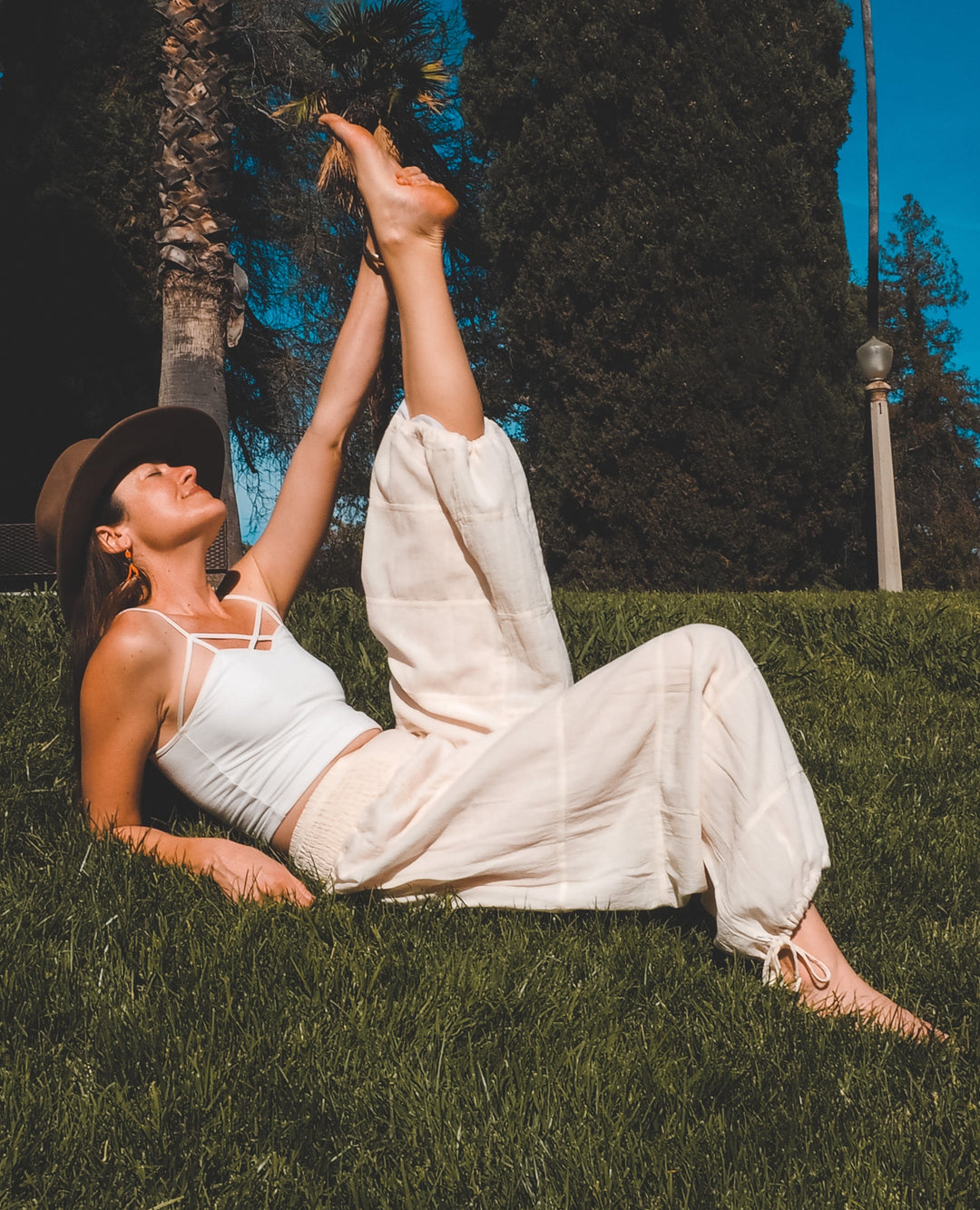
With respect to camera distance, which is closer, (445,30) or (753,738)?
(753,738)

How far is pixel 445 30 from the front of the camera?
15406 millimetres

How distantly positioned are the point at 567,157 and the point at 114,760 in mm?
11763

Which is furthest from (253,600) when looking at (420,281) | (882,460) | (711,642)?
(882,460)

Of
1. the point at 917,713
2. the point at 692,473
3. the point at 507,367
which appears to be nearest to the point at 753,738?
the point at 917,713

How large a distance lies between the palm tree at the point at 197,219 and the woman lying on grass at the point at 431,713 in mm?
4940

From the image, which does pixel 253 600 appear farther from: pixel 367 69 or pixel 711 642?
pixel 367 69

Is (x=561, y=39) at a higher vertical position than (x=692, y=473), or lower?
higher

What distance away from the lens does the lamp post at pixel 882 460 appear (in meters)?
10.6

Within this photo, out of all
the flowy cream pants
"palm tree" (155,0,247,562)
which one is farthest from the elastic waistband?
"palm tree" (155,0,247,562)

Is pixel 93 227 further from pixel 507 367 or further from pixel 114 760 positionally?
pixel 114 760

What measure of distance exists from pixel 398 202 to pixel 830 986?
6.70 feet

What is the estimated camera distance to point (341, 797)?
2451mm

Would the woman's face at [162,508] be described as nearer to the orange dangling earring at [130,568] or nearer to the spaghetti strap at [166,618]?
the orange dangling earring at [130,568]

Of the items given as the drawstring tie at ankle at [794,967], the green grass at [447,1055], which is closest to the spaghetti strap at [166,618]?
the green grass at [447,1055]
